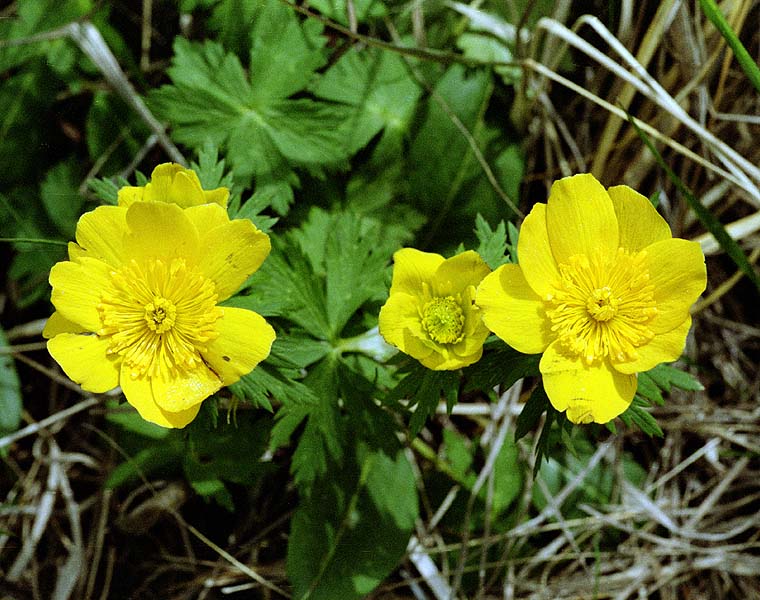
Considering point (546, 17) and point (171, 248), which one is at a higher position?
point (546, 17)

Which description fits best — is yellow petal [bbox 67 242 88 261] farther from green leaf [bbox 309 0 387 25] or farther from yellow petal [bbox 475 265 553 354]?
green leaf [bbox 309 0 387 25]

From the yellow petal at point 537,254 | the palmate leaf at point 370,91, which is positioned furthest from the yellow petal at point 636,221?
the palmate leaf at point 370,91

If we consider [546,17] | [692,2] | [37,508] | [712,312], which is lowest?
[37,508]

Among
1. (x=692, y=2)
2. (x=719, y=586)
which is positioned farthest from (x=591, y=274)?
(x=719, y=586)

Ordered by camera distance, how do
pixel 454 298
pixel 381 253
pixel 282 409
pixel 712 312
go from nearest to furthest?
1. pixel 454 298
2. pixel 282 409
3. pixel 381 253
4. pixel 712 312

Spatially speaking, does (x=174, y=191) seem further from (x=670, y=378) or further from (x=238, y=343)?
(x=670, y=378)

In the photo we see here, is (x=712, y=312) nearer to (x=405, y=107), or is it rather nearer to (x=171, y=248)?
(x=405, y=107)

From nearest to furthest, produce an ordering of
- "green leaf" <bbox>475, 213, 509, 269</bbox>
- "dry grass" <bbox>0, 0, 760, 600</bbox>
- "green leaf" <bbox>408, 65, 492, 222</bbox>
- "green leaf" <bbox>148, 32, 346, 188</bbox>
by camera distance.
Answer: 1. "green leaf" <bbox>475, 213, 509, 269</bbox>
2. "green leaf" <bbox>148, 32, 346, 188</bbox>
3. "dry grass" <bbox>0, 0, 760, 600</bbox>
4. "green leaf" <bbox>408, 65, 492, 222</bbox>

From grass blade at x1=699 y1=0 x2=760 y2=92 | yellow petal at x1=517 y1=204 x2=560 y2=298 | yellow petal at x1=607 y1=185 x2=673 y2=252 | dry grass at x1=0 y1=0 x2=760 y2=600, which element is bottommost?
dry grass at x1=0 y1=0 x2=760 y2=600

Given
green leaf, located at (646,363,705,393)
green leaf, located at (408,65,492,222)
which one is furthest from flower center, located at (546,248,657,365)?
green leaf, located at (408,65,492,222)
